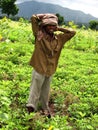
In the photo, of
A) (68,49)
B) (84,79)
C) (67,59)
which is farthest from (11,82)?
(68,49)

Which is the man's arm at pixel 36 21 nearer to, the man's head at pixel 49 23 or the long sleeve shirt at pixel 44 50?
the long sleeve shirt at pixel 44 50

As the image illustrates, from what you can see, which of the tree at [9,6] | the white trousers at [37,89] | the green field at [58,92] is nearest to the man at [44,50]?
the white trousers at [37,89]

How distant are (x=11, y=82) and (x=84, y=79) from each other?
7.98 feet

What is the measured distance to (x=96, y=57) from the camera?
1488cm

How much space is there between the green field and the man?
473 mm

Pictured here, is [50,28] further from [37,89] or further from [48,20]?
[37,89]

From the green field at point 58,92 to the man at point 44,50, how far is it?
473 millimetres

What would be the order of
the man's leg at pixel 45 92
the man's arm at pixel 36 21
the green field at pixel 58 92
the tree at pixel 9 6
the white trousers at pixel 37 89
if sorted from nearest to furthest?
the green field at pixel 58 92
the man's arm at pixel 36 21
the white trousers at pixel 37 89
the man's leg at pixel 45 92
the tree at pixel 9 6

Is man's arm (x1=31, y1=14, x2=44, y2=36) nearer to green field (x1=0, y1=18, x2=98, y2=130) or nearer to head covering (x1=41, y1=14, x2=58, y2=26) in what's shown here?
head covering (x1=41, y1=14, x2=58, y2=26)

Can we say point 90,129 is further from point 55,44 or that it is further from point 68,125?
point 55,44

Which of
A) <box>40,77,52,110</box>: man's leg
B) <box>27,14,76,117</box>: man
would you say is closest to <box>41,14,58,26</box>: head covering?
<box>27,14,76,117</box>: man

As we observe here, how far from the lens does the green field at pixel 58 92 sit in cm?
704

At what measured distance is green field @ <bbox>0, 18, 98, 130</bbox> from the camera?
7035 millimetres

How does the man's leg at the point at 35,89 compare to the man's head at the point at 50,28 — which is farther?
the man's leg at the point at 35,89
